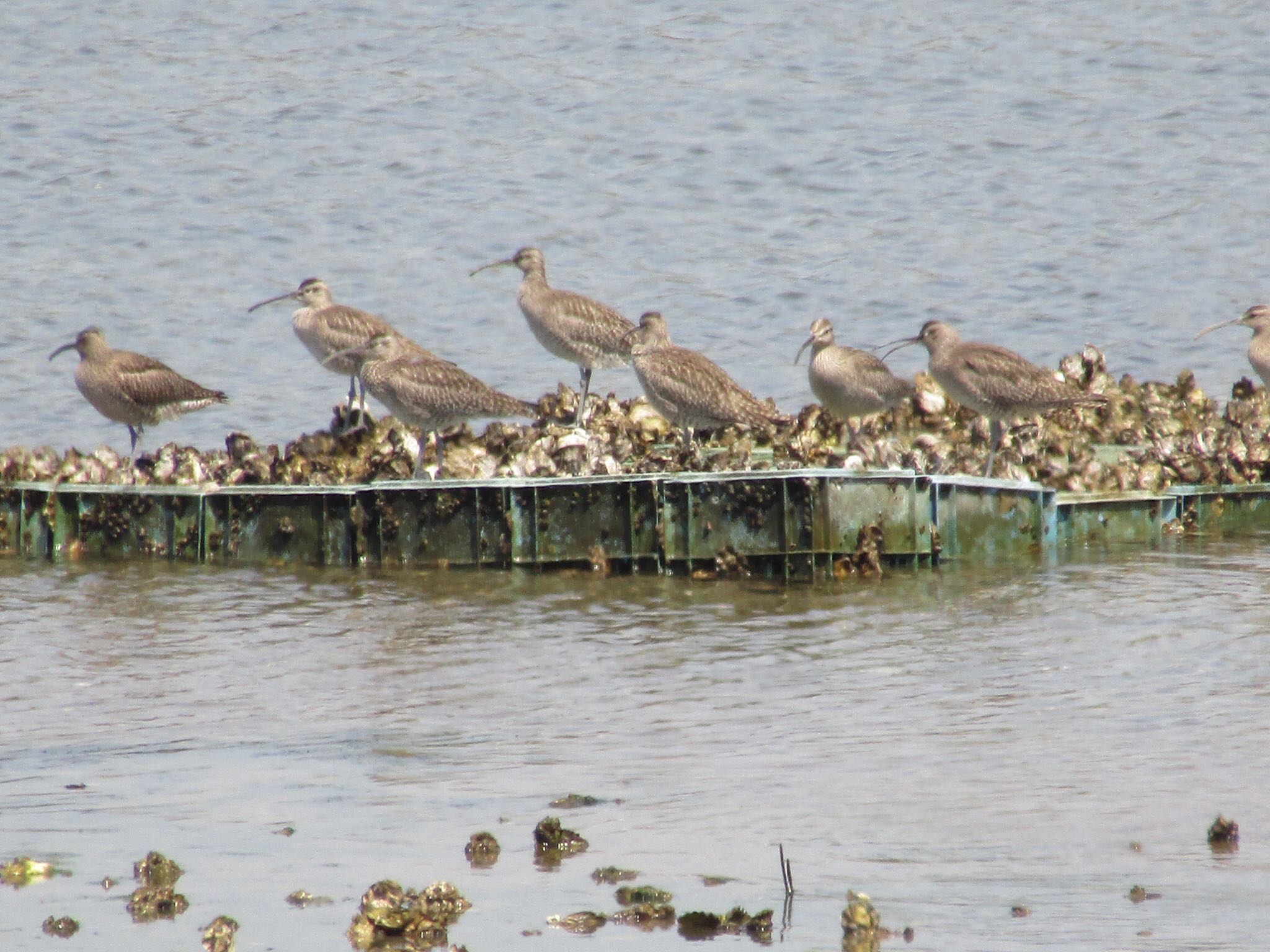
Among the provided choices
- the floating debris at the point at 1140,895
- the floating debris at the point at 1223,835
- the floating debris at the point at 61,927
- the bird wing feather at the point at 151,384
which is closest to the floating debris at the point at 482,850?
the floating debris at the point at 61,927

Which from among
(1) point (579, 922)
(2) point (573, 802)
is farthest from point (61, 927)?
(2) point (573, 802)

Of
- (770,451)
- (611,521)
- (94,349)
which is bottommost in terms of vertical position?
(611,521)

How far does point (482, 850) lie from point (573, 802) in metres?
0.70

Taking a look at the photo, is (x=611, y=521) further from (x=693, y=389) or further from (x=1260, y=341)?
(x=1260, y=341)

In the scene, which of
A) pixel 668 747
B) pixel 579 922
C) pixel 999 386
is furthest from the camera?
pixel 999 386

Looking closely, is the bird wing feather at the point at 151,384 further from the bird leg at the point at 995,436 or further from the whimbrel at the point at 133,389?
the bird leg at the point at 995,436

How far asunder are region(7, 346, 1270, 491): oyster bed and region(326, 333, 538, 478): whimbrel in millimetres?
169

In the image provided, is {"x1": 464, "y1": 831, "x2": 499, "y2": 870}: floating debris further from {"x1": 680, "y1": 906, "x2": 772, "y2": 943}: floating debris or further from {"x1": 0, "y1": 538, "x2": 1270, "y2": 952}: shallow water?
{"x1": 680, "y1": 906, "x2": 772, "y2": 943}: floating debris

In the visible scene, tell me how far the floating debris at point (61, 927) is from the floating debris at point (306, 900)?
0.62 meters

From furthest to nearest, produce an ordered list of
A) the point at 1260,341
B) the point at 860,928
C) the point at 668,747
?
the point at 1260,341
the point at 668,747
the point at 860,928

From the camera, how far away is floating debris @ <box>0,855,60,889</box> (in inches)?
243

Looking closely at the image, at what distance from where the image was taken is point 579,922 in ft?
18.6

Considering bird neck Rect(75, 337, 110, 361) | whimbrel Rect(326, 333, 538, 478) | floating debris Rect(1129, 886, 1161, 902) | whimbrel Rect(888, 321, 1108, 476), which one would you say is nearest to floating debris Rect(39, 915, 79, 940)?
floating debris Rect(1129, 886, 1161, 902)

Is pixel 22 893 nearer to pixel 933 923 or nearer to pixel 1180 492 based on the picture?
pixel 933 923
